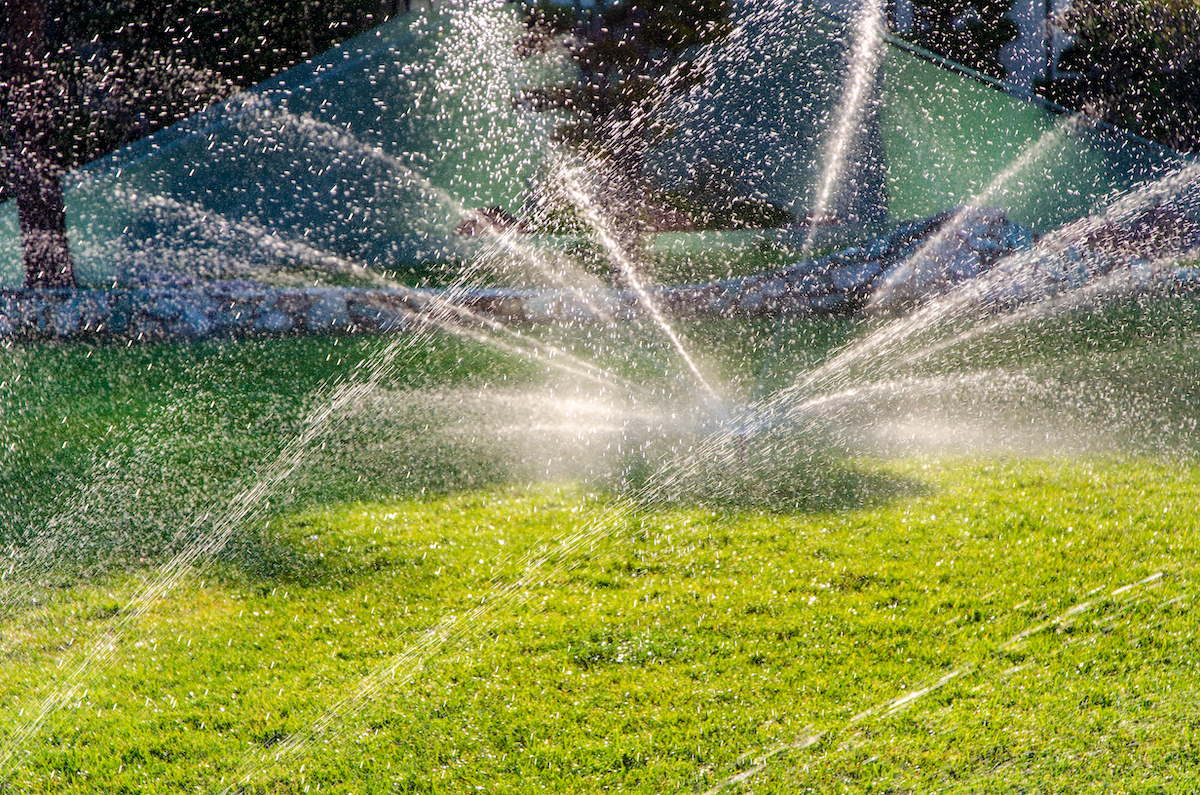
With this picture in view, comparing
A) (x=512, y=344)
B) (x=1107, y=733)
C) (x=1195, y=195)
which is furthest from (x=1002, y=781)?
(x=1195, y=195)

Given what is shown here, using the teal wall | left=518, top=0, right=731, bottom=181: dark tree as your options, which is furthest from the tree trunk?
left=518, top=0, right=731, bottom=181: dark tree

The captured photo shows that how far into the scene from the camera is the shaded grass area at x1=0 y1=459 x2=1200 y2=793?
2176 mm

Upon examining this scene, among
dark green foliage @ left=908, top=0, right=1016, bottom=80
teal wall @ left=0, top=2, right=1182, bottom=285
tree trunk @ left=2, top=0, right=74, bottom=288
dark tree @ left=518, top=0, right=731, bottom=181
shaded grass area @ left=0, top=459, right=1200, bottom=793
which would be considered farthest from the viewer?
teal wall @ left=0, top=2, right=1182, bottom=285

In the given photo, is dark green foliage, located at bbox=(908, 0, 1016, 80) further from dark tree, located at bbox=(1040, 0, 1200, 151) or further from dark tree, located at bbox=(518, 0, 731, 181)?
dark tree, located at bbox=(518, 0, 731, 181)

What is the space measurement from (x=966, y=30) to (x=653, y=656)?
29.4 feet

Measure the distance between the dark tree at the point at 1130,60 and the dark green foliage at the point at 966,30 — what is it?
0.58m

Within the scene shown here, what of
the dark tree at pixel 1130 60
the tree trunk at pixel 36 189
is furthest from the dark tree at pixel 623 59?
the tree trunk at pixel 36 189

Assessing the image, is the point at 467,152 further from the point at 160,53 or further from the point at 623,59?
the point at 623,59

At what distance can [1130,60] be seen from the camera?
31.0 feet

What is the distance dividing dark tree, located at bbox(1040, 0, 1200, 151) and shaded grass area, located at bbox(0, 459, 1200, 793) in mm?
7077

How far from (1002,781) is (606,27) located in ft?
21.1

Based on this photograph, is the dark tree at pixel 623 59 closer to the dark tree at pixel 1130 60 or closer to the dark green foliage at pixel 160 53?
the dark green foliage at pixel 160 53

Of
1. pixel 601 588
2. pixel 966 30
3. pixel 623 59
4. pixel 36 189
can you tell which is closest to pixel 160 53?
pixel 36 189

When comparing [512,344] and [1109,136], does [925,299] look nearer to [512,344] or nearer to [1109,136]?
[512,344]
